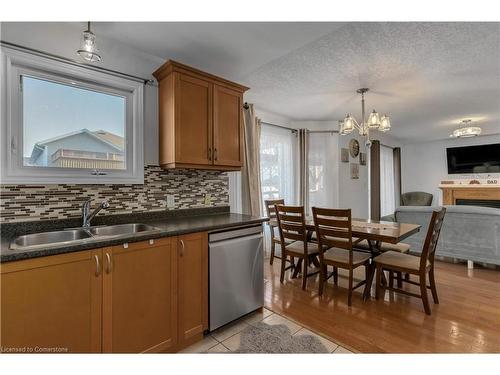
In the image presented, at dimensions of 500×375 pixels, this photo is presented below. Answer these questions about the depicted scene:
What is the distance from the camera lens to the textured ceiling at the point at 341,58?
1881 millimetres

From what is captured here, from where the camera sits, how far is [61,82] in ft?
5.89

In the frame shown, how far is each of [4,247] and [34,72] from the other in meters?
1.21

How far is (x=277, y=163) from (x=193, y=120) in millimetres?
2277

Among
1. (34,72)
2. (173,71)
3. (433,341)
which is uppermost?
(173,71)

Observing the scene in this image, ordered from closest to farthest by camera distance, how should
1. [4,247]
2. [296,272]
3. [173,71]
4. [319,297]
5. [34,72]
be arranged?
[4,247] < [34,72] < [173,71] < [319,297] < [296,272]

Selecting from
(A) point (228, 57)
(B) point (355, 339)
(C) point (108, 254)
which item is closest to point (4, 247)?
(C) point (108, 254)

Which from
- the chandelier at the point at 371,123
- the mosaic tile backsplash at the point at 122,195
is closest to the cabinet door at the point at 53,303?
the mosaic tile backsplash at the point at 122,195

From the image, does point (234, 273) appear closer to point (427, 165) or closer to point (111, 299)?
point (111, 299)

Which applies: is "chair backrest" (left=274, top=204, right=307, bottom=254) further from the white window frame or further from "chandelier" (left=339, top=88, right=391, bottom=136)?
the white window frame

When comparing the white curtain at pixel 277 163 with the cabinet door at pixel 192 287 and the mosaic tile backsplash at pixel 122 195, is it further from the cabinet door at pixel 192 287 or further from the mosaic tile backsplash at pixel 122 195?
the cabinet door at pixel 192 287

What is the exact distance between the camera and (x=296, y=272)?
10.00 ft

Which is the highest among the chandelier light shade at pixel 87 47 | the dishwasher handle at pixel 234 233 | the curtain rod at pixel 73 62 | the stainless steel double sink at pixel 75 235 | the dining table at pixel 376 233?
the curtain rod at pixel 73 62

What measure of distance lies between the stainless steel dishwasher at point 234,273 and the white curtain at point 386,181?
5.35m

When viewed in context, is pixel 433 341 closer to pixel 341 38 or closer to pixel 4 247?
pixel 341 38
